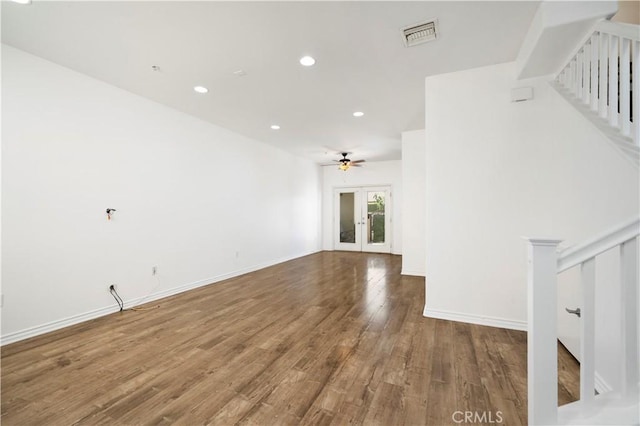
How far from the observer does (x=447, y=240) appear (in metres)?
2.97

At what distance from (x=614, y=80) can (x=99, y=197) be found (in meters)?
4.84

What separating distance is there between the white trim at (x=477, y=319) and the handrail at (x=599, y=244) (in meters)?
1.90

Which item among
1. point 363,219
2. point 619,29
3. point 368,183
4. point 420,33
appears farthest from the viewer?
point 363,219

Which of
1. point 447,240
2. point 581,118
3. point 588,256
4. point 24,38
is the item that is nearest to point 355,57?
point 581,118

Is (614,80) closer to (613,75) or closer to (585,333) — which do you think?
(613,75)

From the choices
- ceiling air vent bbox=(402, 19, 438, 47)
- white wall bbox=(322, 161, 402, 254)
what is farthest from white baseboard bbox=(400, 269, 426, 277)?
ceiling air vent bbox=(402, 19, 438, 47)

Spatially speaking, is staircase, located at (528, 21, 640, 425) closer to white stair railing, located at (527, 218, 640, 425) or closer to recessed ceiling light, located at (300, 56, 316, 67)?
white stair railing, located at (527, 218, 640, 425)

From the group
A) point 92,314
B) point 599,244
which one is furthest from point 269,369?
point 92,314

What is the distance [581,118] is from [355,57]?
2.04 m

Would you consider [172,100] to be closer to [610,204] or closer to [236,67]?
[236,67]

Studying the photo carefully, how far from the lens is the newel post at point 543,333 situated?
118cm

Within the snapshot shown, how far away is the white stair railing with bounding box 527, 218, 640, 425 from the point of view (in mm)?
1137

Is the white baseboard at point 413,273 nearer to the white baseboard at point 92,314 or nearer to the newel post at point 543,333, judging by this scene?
the white baseboard at point 92,314

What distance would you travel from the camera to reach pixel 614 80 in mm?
1714
